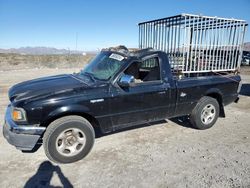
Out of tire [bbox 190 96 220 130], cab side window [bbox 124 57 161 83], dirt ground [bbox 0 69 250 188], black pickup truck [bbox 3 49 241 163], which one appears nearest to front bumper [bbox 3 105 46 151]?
black pickup truck [bbox 3 49 241 163]

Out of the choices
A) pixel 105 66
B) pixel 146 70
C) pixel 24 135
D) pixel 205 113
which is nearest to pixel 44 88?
pixel 24 135

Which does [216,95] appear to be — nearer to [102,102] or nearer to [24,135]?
[102,102]

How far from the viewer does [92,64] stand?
16.6 ft

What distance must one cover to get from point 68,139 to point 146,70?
222cm

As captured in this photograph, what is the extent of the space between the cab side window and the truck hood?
109 centimetres

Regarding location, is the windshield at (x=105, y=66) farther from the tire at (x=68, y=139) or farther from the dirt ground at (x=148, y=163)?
the dirt ground at (x=148, y=163)

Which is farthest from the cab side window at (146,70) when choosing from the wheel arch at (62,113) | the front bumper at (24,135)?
the front bumper at (24,135)

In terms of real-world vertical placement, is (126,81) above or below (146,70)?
below

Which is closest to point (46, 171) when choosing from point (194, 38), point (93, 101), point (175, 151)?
point (93, 101)

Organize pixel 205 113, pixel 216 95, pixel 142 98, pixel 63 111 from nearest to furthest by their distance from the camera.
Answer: pixel 63 111
pixel 142 98
pixel 205 113
pixel 216 95

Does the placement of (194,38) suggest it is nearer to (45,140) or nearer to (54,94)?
(54,94)

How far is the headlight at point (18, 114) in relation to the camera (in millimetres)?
3547

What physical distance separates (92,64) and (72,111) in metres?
1.60

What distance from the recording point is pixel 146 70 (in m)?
4.99
